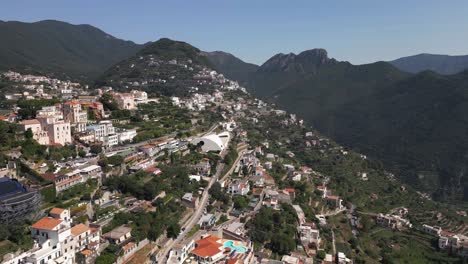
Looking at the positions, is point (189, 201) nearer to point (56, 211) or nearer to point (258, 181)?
point (56, 211)

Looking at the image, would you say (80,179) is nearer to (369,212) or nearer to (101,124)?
(101,124)

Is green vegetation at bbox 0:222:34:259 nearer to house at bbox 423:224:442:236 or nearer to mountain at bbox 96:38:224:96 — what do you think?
house at bbox 423:224:442:236

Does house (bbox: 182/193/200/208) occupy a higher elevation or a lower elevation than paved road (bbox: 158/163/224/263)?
higher

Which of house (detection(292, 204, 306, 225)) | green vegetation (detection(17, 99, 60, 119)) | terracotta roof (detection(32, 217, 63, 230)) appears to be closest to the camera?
terracotta roof (detection(32, 217, 63, 230))

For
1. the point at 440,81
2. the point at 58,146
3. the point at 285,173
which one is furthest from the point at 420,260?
the point at 440,81

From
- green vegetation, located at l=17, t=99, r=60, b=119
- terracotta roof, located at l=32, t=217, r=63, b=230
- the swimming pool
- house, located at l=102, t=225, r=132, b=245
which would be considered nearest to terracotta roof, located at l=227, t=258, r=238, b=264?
the swimming pool

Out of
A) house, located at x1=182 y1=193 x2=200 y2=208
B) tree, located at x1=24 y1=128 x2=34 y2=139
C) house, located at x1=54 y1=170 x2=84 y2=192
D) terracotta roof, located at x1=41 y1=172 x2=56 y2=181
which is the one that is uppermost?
tree, located at x1=24 y1=128 x2=34 y2=139
